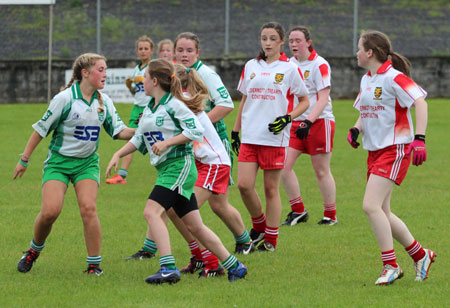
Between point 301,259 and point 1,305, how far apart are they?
2.69m

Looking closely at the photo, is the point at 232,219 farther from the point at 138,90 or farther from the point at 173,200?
the point at 138,90

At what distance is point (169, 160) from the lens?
6.29 metres

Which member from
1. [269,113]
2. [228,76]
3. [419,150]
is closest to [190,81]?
[269,113]

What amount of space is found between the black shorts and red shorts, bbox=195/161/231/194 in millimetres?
607

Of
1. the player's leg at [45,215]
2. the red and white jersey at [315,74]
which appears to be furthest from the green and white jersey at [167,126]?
the red and white jersey at [315,74]

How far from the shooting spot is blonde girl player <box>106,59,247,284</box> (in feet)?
20.2

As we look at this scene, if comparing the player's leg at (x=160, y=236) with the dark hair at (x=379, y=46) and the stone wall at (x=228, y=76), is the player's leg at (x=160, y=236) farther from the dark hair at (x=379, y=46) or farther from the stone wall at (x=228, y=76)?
the stone wall at (x=228, y=76)

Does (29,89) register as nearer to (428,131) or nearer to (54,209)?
(428,131)

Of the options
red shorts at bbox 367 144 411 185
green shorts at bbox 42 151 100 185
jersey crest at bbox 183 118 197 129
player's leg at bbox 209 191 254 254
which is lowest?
player's leg at bbox 209 191 254 254

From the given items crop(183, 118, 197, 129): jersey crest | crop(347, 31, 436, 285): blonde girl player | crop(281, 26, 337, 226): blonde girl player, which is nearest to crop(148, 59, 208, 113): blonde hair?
crop(183, 118, 197, 129): jersey crest

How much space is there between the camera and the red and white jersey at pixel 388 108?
6.33 metres

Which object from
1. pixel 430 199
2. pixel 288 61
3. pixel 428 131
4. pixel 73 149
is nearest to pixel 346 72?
pixel 428 131

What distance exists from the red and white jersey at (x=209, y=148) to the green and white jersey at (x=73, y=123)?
835 mm

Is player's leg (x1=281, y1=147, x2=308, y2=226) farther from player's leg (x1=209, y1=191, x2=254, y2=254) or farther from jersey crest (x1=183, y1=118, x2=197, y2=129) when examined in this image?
jersey crest (x1=183, y1=118, x2=197, y2=129)
